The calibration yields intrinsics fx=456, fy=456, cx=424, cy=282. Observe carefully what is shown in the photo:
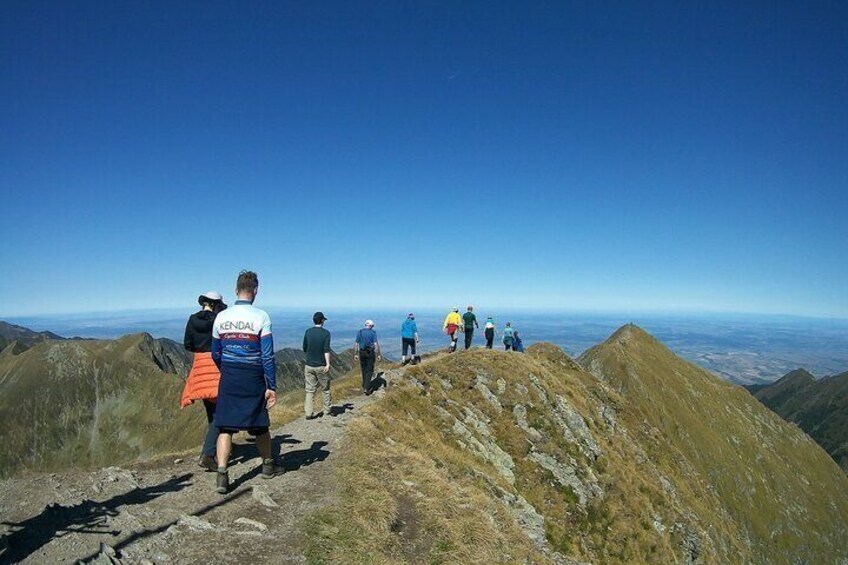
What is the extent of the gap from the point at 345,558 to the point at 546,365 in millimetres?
39795

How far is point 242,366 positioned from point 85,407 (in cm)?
19603

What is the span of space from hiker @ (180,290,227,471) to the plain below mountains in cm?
12462

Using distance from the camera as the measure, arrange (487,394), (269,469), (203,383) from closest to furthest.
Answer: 1. (269,469)
2. (203,383)
3. (487,394)

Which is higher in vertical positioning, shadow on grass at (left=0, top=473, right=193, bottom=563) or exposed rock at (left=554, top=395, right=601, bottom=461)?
shadow on grass at (left=0, top=473, right=193, bottom=563)

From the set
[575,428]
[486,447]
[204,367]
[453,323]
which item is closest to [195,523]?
[204,367]

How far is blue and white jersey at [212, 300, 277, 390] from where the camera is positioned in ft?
33.4

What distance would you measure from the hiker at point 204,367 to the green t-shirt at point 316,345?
583 cm

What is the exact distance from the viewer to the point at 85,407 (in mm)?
162125

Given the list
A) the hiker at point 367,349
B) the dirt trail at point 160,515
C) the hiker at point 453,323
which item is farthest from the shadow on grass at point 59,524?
the hiker at point 453,323

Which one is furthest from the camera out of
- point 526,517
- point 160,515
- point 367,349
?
point 367,349

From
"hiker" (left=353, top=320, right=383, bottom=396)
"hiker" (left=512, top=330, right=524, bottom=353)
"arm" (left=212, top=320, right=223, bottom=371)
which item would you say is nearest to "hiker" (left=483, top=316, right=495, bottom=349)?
"hiker" (left=512, top=330, right=524, bottom=353)

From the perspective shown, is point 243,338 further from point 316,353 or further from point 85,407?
point 85,407

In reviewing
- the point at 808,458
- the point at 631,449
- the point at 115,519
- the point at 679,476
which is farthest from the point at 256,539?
the point at 808,458

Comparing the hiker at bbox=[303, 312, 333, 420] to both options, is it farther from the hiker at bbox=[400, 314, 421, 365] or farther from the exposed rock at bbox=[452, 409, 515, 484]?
the hiker at bbox=[400, 314, 421, 365]
